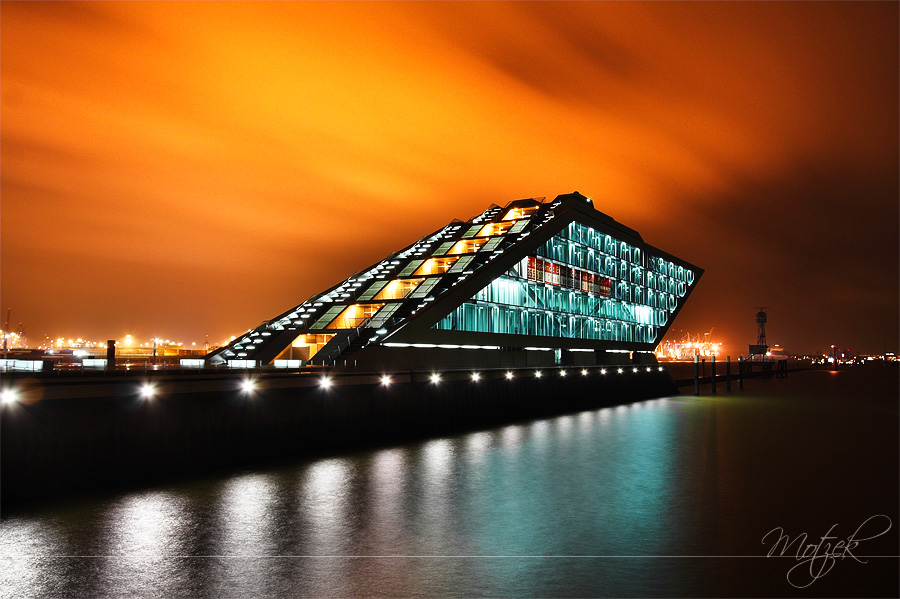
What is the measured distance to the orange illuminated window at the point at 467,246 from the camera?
64312mm

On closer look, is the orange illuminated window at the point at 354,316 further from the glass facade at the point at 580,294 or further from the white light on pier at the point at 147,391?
the white light on pier at the point at 147,391

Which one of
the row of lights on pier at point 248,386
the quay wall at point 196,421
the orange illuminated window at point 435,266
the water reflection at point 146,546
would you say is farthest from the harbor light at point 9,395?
the orange illuminated window at point 435,266

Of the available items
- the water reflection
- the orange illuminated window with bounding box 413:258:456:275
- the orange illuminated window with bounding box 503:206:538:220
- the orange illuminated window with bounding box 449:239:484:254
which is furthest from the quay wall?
the orange illuminated window with bounding box 503:206:538:220

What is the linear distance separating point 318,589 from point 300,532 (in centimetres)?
467

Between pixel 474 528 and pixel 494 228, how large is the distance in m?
51.5

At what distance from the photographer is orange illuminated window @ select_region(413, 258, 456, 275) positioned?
202 ft

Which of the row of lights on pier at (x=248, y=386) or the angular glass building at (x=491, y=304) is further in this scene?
the angular glass building at (x=491, y=304)

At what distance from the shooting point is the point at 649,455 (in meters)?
34.6

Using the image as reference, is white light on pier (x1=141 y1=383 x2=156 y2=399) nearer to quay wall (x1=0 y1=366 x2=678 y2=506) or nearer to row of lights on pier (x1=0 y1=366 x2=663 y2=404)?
row of lights on pier (x1=0 y1=366 x2=663 y2=404)

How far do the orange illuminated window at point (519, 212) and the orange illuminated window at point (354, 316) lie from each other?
2202 centimetres

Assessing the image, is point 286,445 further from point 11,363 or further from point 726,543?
point 726,543

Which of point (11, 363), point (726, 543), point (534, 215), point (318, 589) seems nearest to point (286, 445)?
point (11, 363)

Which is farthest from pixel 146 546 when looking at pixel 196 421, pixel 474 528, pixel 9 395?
pixel 196 421

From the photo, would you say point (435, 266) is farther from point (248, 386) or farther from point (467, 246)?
point (248, 386)
